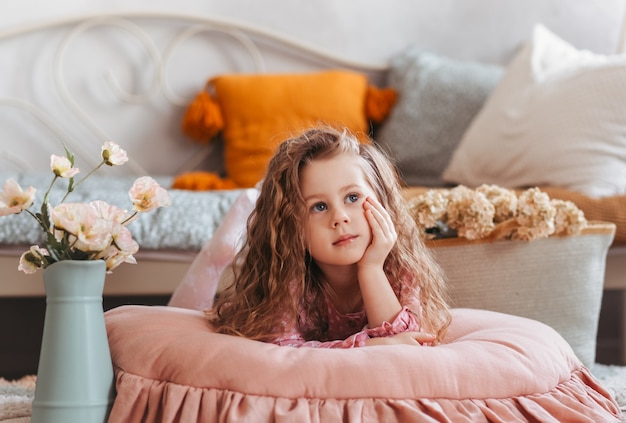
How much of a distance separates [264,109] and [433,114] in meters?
0.45

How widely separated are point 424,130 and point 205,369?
1.33 m

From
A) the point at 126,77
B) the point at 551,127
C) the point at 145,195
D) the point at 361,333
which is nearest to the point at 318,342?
the point at 361,333

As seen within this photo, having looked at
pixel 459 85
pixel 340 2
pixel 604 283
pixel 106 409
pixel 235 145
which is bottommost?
pixel 106 409

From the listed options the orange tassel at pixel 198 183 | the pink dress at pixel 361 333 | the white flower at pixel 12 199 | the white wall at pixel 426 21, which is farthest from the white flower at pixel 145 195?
the white wall at pixel 426 21

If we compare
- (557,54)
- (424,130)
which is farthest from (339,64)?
(557,54)

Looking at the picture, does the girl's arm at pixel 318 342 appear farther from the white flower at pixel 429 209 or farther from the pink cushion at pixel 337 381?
the white flower at pixel 429 209

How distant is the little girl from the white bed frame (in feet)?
3.92

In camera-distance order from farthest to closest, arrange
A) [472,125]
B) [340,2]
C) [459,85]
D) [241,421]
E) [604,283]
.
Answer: [340,2] → [459,85] → [472,125] → [604,283] → [241,421]

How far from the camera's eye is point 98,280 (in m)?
0.97

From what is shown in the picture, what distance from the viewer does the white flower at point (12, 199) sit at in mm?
939

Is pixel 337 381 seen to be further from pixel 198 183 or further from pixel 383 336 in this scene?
pixel 198 183

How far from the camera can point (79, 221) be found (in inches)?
36.7

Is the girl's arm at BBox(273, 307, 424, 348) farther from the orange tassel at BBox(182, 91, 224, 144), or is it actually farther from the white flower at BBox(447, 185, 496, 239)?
the orange tassel at BBox(182, 91, 224, 144)

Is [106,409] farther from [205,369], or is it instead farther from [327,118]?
[327,118]
